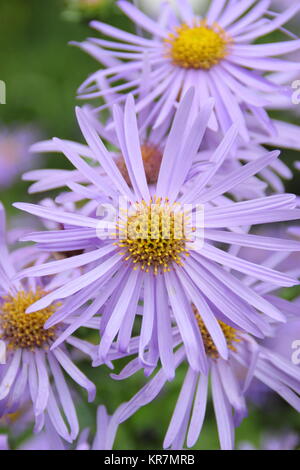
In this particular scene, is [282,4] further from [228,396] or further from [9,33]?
[228,396]

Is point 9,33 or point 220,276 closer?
point 220,276

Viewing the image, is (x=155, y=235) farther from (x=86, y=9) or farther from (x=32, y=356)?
(x=86, y=9)

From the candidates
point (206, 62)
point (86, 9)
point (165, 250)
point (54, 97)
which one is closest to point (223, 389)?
point (165, 250)

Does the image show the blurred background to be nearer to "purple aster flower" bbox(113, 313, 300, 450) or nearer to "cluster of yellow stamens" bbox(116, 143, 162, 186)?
"purple aster flower" bbox(113, 313, 300, 450)

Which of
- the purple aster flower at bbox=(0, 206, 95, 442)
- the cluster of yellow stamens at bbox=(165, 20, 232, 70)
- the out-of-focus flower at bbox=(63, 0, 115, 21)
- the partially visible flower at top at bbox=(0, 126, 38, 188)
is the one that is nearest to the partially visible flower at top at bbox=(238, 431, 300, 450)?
the purple aster flower at bbox=(0, 206, 95, 442)

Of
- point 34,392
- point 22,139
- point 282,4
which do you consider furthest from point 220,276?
point 22,139

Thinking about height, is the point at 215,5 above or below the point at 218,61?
above
